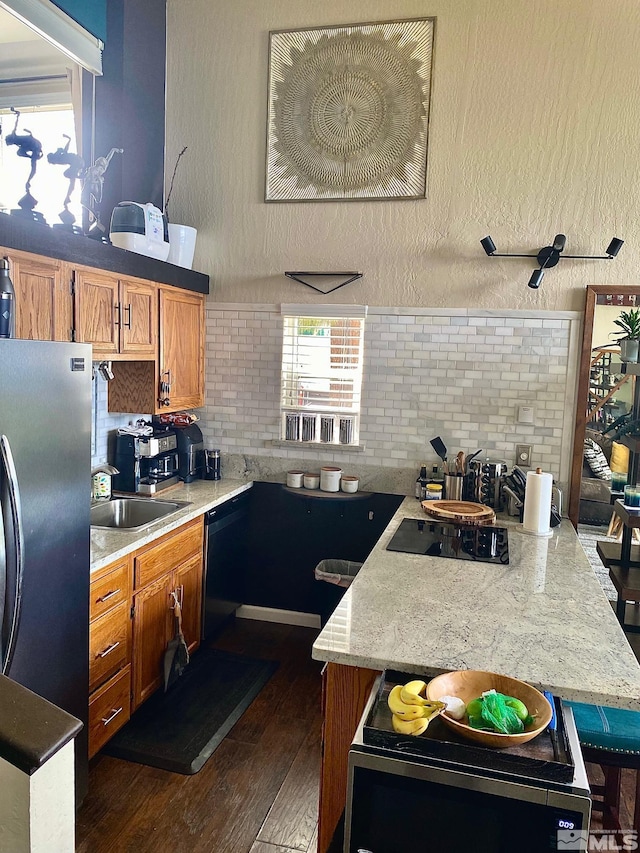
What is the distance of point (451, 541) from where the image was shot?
295 centimetres

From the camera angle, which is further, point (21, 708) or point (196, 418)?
point (196, 418)

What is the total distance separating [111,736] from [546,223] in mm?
3224

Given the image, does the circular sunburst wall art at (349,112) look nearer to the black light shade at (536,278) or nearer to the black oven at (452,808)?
the black light shade at (536,278)

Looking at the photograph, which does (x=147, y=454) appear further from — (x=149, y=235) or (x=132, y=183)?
(x=132, y=183)

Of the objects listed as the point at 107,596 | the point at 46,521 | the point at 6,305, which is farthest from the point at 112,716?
the point at 6,305

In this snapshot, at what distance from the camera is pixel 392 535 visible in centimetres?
303

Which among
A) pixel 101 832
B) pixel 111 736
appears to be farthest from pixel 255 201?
pixel 101 832

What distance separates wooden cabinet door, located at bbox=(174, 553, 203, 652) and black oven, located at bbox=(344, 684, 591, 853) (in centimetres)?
190

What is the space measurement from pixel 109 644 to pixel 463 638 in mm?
1472

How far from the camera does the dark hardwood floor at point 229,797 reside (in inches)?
91.0

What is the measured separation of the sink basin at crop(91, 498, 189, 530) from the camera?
11.0 feet

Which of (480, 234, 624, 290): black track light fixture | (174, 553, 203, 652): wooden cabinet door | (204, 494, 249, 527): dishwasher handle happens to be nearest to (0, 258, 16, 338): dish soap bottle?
(174, 553, 203, 652): wooden cabinet door

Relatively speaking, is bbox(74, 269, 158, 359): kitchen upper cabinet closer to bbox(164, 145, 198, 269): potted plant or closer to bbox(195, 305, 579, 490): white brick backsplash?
bbox(164, 145, 198, 269): potted plant

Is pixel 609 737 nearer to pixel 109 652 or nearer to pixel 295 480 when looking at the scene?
pixel 109 652
